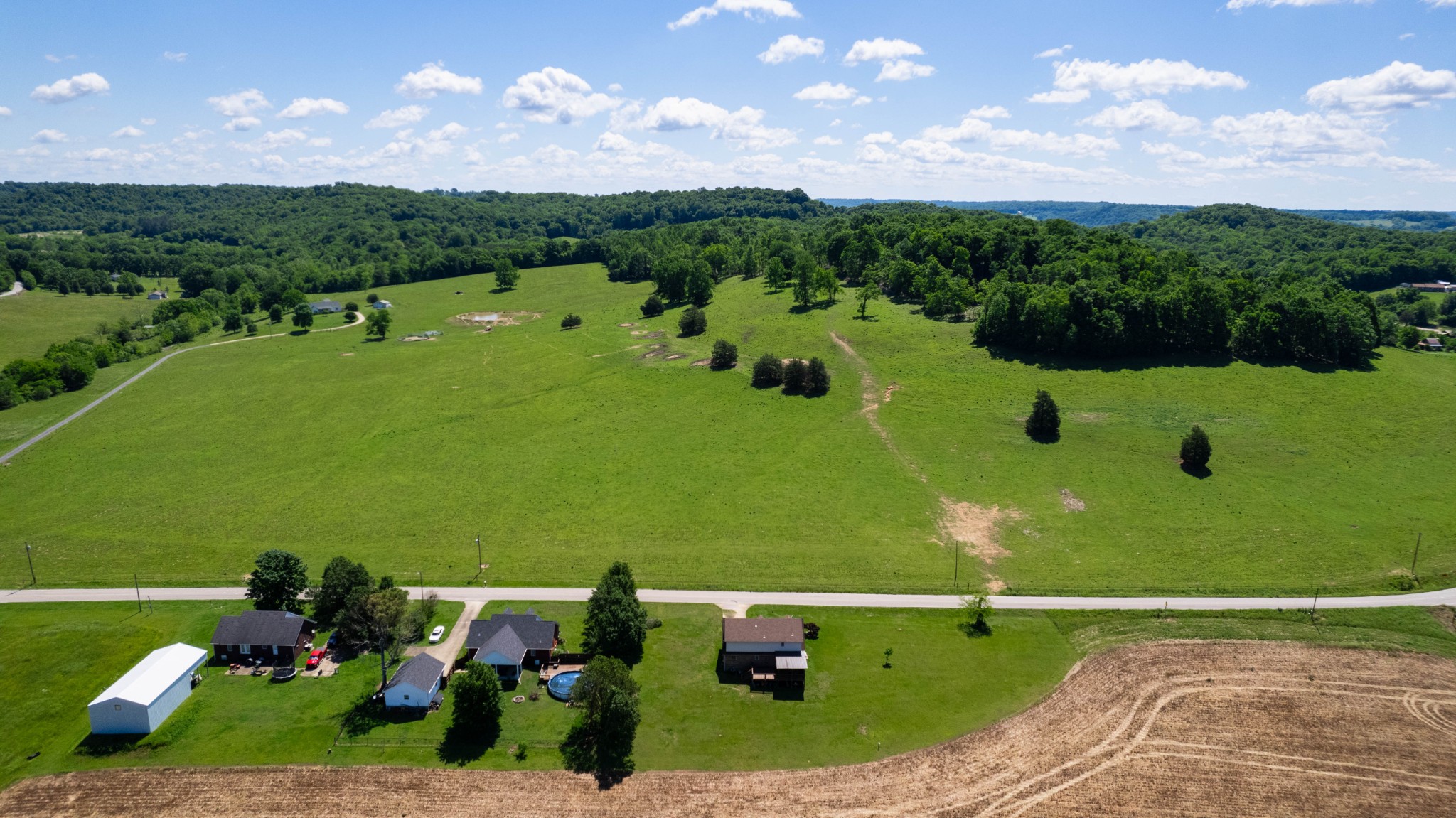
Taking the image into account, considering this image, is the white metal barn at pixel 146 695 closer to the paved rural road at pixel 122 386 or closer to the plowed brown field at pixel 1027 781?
the plowed brown field at pixel 1027 781

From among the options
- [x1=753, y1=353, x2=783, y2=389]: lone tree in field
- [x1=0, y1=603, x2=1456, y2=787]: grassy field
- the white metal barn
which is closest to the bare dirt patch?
[x1=0, y1=603, x2=1456, y2=787]: grassy field

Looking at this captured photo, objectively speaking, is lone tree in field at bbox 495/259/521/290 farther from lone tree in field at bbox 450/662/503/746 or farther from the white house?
lone tree in field at bbox 450/662/503/746

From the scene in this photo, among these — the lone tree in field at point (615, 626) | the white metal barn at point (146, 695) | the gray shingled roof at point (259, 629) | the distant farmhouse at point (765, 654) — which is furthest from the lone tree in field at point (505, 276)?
the distant farmhouse at point (765, 654)

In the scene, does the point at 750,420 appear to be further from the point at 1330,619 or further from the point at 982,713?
the point at 1330,619

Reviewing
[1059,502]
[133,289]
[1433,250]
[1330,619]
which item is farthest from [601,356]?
[1433,250]

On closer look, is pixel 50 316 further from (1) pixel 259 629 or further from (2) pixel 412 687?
(2) pixel 412 687

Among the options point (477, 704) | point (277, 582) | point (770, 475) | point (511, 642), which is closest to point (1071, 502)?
point (770, 475)

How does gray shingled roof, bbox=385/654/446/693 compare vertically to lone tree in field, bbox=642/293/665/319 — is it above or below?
below
